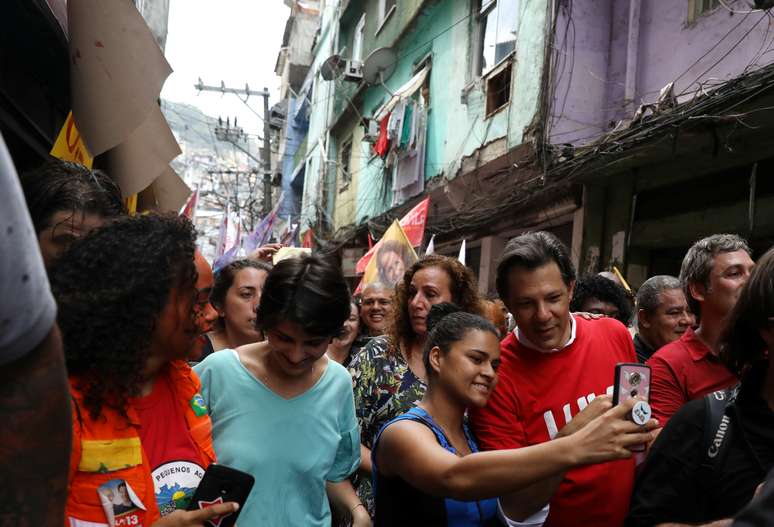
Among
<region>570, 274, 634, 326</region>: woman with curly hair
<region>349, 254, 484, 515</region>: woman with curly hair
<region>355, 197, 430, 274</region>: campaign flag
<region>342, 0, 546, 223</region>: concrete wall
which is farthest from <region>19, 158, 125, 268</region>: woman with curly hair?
<region>342, 0, 546, 223</region>: concrete wall

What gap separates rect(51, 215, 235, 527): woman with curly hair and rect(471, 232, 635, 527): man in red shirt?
1087mm

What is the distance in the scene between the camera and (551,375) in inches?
99.7

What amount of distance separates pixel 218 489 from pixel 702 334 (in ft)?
6.92

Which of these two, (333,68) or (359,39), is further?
(359,39)

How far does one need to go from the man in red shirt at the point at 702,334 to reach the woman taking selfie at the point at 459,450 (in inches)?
30.3

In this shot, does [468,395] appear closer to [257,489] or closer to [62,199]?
[257,489]

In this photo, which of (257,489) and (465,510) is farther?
(257,489)

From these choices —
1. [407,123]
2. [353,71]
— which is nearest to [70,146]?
[407,123]

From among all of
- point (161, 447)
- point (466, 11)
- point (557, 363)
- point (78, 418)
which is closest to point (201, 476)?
point (161, 447)

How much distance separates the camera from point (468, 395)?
2309 millimetres

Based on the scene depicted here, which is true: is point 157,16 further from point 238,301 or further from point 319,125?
point 319,125

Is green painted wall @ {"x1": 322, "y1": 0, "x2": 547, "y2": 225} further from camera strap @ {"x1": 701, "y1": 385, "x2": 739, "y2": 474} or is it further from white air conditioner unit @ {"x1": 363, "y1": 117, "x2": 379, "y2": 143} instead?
camera strap @ {"x1": 701, "y1": 385, "x2": 739, "y2": 474}

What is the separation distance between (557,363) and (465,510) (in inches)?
28.7

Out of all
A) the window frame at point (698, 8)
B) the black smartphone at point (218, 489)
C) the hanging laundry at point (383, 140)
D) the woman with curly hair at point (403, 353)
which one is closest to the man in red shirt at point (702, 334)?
the woman with curly hair at point (403, 353)
